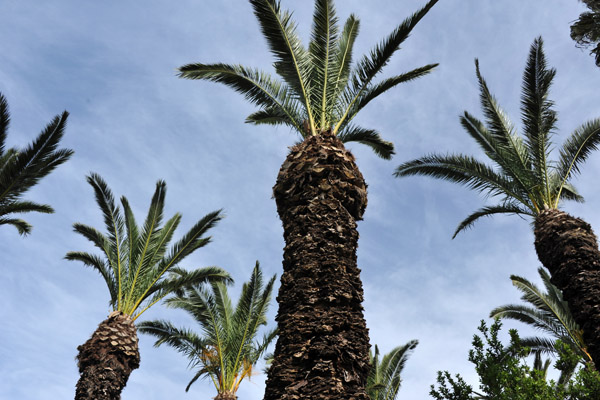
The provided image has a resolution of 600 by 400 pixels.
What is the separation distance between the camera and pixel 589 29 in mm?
5391

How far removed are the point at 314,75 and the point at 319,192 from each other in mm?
3565

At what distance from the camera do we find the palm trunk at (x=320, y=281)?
5016mm

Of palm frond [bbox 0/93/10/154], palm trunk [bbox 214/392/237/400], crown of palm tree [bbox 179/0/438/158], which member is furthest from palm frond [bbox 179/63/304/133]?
palm trunk [bbox 214/392/237/400]

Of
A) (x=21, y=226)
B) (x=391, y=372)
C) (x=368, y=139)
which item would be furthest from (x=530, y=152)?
(x=21, y=226)

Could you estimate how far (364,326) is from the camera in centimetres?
559

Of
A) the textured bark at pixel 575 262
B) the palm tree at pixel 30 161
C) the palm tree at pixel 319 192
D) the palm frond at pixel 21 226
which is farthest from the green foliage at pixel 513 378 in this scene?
the palm frond at pixel 21 226

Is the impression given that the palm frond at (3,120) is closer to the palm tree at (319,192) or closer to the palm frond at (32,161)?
the palm frond at (32,161)

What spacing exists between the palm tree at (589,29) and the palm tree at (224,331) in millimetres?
12210

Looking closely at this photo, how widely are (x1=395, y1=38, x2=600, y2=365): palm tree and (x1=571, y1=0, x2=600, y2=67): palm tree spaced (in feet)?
18.9

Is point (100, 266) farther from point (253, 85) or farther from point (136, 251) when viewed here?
point (253, 85)

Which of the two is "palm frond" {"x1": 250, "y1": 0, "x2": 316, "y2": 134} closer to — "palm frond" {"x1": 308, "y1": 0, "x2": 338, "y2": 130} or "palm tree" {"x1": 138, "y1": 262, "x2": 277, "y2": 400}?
"palm frond" {"x1": 308, "y1": 0, "x2": 338, "y2": 130}

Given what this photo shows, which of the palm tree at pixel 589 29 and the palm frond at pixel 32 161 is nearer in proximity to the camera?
the palm tree at pixel 589 29

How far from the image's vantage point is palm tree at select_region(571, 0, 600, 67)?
520 cm

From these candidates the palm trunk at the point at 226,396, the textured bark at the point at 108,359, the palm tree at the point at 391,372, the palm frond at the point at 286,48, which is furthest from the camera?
the palm tree at the point at 391,372
